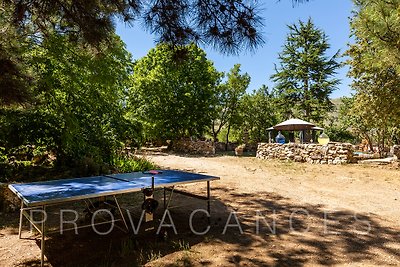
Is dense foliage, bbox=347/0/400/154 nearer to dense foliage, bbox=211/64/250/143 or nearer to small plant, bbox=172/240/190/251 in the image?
small plant, bbox=172/240/190/251

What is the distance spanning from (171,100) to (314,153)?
1112 centimetres

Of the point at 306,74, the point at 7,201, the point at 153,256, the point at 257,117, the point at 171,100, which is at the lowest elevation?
the point at 153,256

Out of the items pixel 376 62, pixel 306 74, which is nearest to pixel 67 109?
pixel 376 62

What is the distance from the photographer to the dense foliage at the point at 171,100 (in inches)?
812

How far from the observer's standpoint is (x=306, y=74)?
28.2 meters

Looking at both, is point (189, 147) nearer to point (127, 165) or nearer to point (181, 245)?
point (127, 165)

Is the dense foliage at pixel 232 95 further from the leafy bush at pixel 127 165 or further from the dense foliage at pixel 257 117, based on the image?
the leafy bush at pixel 127 165

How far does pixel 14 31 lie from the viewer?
4887mm

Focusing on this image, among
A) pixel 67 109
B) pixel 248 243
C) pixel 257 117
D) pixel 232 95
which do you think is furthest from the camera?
pixel 257 117

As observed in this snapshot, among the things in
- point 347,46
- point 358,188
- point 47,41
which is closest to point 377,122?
point 347,46

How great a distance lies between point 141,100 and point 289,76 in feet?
53.1

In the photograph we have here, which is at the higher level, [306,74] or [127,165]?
[306,74]

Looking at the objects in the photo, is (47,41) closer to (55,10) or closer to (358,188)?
(55,10)

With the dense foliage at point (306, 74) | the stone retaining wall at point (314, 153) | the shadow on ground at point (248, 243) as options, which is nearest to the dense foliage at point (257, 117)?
the dense foliage at point (306, 74)
